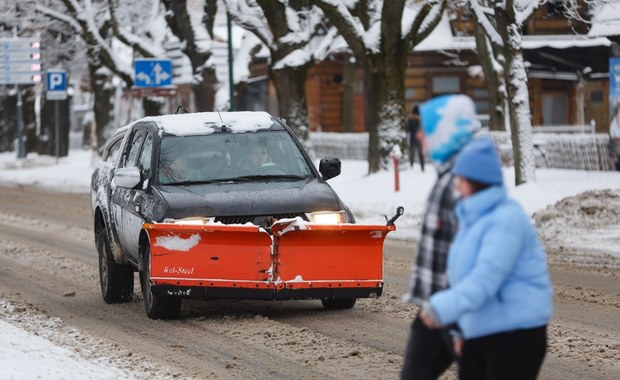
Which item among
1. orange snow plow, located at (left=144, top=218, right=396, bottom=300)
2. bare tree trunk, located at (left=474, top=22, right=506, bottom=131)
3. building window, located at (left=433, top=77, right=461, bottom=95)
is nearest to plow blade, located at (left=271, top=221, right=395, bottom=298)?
orange snow plow, located at (left=144, top=218, right=396, bottom=300)

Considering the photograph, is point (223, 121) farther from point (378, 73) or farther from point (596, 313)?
point (378, 73)

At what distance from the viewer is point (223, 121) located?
12844mm

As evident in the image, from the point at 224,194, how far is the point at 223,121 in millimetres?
1360

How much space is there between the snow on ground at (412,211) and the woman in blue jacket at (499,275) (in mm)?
3987

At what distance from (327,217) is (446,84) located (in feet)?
139

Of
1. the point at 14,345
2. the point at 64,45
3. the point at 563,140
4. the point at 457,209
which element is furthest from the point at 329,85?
the point at 457,209

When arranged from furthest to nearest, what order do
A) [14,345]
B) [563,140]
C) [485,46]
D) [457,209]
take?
[485,46] < [563,140] < [14,345] < [457,209]

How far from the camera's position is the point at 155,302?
11617mm

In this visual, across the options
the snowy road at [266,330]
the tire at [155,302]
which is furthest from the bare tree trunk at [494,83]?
the tire at [155,302]

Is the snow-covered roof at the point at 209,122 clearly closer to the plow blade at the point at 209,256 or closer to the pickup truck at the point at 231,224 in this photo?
the pickup truck at the point at 231,224

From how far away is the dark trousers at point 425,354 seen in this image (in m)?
5.71

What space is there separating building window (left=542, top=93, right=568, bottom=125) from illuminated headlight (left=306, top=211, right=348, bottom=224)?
41103 mm

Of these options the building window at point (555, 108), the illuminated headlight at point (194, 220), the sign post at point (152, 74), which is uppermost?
the sign post at point (152, 74)

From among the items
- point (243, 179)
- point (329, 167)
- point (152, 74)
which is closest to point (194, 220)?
point (243, 179)
